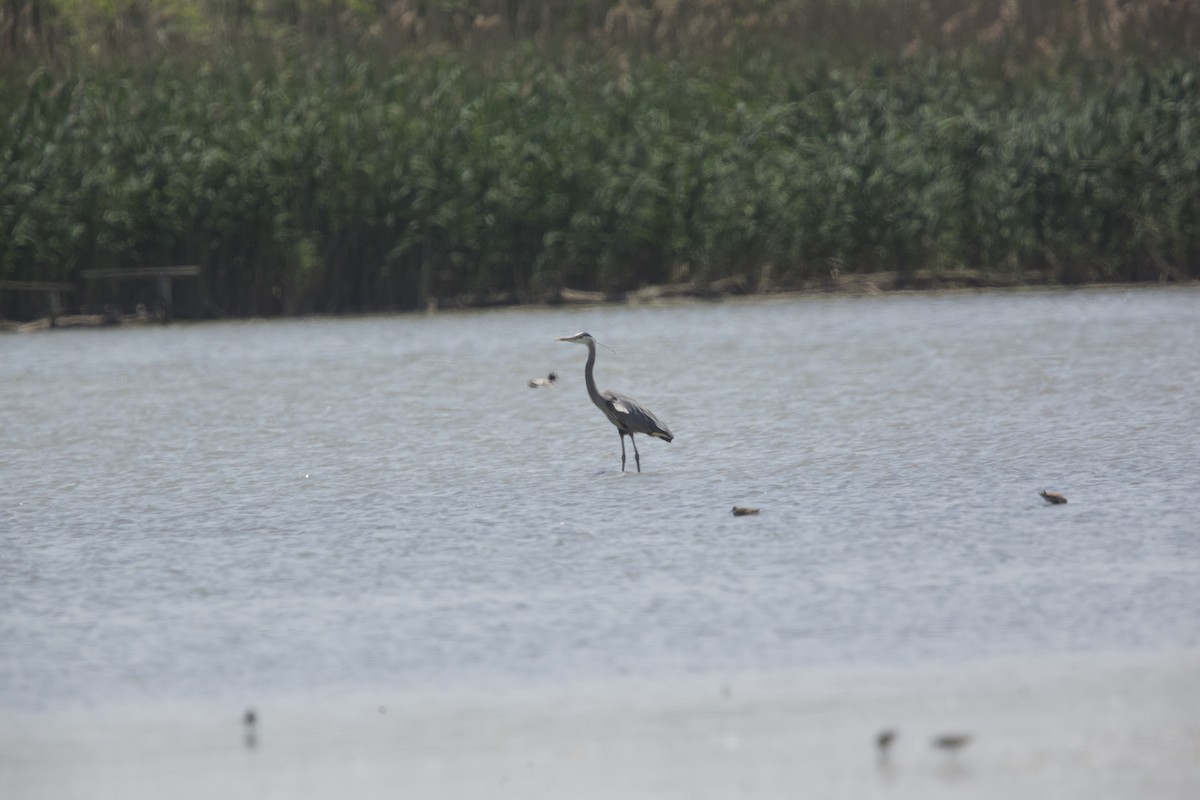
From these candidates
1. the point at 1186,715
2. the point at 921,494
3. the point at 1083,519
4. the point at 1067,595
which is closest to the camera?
the point at 1186,715

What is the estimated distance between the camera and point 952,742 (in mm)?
3875

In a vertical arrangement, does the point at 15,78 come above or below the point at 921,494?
above

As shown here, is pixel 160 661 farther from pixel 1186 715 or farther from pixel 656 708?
pixel 1186 715

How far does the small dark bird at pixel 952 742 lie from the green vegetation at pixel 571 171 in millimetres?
14902

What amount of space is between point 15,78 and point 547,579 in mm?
14947

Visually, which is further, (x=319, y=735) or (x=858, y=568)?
(x=858, y=568)

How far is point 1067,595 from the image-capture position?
543cm

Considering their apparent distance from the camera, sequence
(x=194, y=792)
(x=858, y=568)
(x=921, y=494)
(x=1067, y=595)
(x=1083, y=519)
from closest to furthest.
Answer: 1. (x=194, y=792)
2. (x=1067, y=595)
3. (x=858, y=568)
4. (x=1083, y=519)
5. (x=921, y=494)

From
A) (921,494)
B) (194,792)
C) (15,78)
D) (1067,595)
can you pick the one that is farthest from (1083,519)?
(15,78)

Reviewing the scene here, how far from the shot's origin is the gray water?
197 inches

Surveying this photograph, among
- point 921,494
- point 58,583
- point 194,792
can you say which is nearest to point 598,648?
point 194,792

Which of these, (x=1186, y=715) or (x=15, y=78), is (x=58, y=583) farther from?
(x=15, y=78)

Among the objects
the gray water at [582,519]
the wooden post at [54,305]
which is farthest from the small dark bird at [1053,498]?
the wooden post at [54,305]

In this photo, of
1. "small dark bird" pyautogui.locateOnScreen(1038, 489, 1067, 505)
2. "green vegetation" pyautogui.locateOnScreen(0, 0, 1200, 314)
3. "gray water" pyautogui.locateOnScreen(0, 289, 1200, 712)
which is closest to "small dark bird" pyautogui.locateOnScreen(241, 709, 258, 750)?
"gray water" pyautogui.locateOnScreen(0, 289, 1200, 712)
